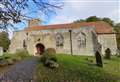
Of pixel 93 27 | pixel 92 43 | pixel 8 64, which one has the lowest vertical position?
pixel 8 64

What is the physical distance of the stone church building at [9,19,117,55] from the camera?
39.9m

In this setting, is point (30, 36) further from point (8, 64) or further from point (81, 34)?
point (8, 64)

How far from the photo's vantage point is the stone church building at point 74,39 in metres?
39.9

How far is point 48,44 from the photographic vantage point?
44125 millimetres

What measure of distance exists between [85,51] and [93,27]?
4626mm

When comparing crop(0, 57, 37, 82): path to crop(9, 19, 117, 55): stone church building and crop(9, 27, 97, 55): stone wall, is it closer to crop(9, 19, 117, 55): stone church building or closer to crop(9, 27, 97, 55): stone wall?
crop(9, 19, 117, 55): stone church building

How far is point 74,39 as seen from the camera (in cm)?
4184

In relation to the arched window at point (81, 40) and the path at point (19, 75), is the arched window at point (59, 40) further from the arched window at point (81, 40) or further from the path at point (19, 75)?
the path at point (19, 75)

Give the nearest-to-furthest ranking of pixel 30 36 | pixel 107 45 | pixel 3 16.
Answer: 1. pixel 3 16
2. pixel 107 45
3. pixel 30 36

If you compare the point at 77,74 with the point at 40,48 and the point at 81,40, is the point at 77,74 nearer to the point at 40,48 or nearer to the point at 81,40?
the point at 81,40

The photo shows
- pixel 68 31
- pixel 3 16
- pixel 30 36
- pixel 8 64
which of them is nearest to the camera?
pixel 3 16

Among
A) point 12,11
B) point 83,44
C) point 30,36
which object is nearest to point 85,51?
point 83,44

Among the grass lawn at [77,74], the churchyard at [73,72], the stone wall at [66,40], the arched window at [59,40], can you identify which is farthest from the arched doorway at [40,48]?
the grass lawn at [77,74]

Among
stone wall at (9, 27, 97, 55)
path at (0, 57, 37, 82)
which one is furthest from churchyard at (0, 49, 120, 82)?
stone wall at (9, 27, 97, 55)
